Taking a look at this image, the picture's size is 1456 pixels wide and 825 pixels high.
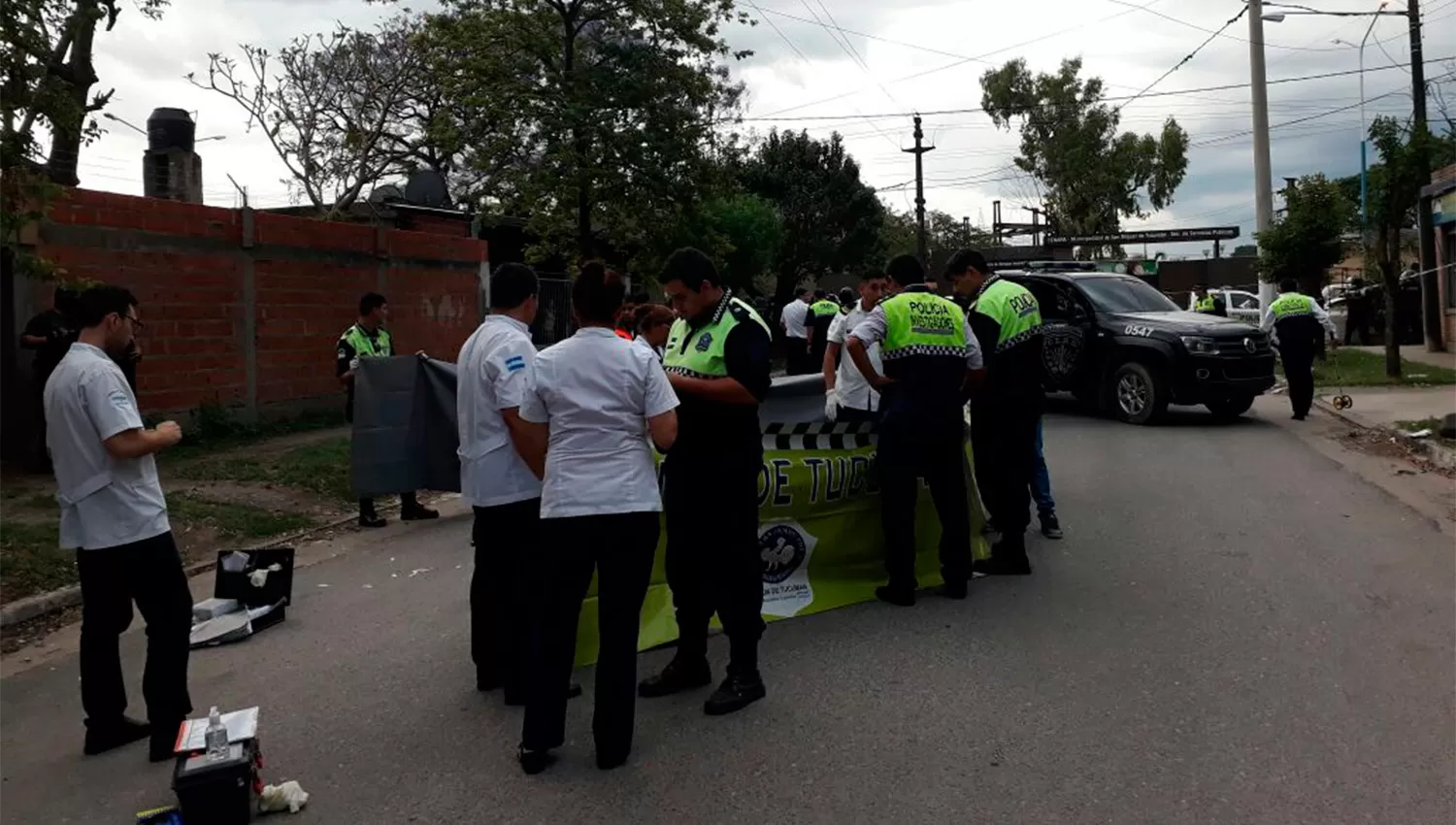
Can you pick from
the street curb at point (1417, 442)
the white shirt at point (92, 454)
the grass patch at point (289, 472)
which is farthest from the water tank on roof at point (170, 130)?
the street curb at point (1417, 442)

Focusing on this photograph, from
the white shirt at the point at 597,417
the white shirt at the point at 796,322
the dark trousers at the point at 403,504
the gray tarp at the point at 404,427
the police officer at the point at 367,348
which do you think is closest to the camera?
the white shirt at the point at 597,417

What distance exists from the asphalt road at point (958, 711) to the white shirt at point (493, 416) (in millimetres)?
995

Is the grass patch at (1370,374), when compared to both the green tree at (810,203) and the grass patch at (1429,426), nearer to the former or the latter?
the grass patch at (1429,426)

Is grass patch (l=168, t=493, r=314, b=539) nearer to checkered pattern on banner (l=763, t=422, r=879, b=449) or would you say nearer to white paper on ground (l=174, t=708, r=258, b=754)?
checkered pattern on banner (l=763, t=422, r=879, b=449)

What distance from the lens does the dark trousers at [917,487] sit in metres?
6.22

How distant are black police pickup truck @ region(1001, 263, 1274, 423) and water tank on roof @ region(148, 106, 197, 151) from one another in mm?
13179

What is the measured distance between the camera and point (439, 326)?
18.1 m

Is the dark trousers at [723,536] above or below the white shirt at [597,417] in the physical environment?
below

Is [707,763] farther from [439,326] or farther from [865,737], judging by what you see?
[439,326]

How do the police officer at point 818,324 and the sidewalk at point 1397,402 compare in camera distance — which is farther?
the police officer at point 818,324

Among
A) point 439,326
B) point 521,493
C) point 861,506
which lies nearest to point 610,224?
point 439,326

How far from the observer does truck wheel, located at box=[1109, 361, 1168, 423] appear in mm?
13547

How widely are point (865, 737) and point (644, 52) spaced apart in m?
17.9

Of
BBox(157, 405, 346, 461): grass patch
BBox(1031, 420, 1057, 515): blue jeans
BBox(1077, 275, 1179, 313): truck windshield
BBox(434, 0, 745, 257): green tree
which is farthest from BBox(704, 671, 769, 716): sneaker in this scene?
BBox(434, 0, 745, 257): green tree
